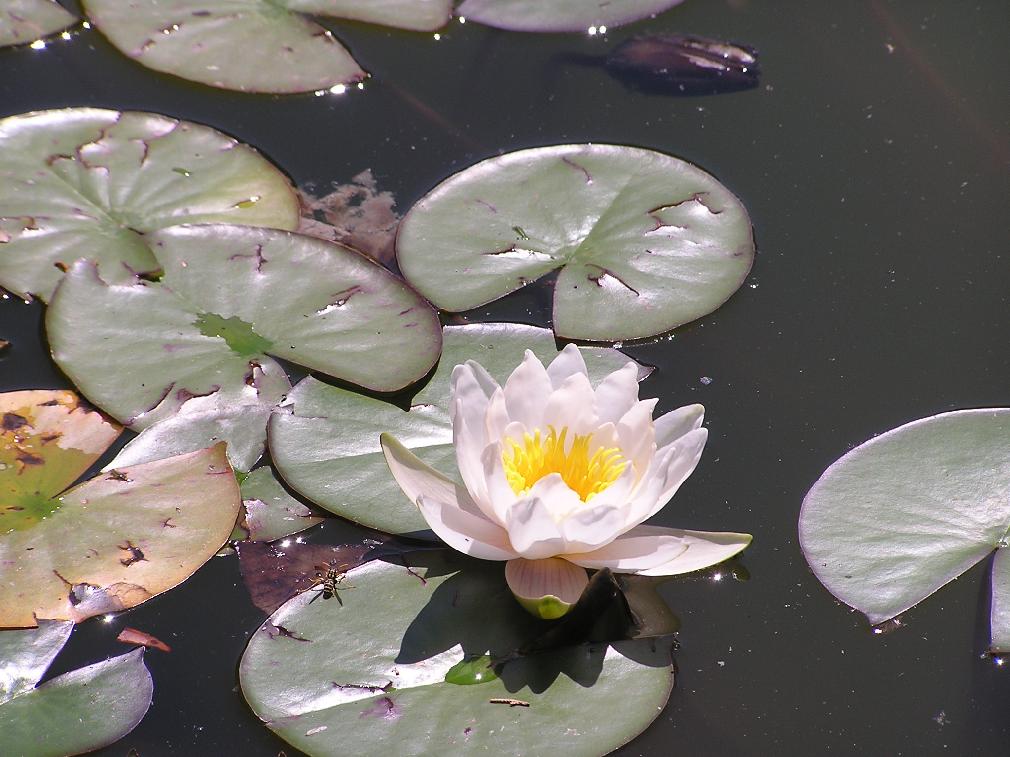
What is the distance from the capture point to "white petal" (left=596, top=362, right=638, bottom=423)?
2.00 m

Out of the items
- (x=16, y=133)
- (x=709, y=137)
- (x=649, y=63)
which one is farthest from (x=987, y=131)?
(x=16, y=133)

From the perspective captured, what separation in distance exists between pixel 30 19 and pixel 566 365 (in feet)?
8.11

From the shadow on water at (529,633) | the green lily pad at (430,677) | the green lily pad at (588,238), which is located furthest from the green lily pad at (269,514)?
the green lily pad at (588,238)

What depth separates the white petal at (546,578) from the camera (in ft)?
6.37

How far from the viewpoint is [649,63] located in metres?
3.33

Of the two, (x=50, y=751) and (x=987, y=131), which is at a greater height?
(x=987, y=131)

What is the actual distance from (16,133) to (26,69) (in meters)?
0.50

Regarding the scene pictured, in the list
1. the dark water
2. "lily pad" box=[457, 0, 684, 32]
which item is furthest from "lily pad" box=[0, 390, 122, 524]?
"lily pad" box=[457, 0, 684, 32]

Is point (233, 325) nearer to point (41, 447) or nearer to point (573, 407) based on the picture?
point (41, 447)

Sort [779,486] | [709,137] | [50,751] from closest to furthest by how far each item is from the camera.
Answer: [50,751]
[779,486]
[709,137]

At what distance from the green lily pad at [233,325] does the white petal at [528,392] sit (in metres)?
0.44

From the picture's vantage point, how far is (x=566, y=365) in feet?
6.67

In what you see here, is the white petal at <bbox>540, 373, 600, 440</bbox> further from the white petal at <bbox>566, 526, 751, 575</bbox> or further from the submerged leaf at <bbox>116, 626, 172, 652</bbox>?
the submerged leaf at <bbox>116, 626, 172, 652</bbox>

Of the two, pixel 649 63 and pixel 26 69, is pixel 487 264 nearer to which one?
pixel 649 63
